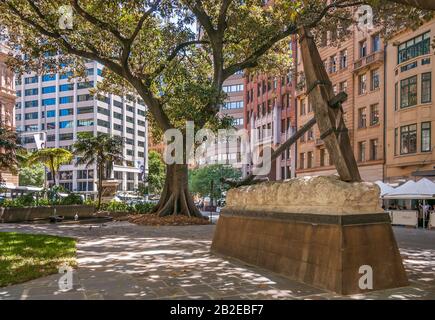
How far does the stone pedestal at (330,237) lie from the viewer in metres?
6.28

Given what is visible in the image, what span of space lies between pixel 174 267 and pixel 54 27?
52.3 ft

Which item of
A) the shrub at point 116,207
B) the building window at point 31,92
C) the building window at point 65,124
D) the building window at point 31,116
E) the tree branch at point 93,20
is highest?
the building window at point 31,92

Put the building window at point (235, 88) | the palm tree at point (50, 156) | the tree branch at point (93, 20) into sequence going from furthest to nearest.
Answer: the building window at point (235, 88), the palm tree at point (50, 156), the tree branch at point (93, 20)

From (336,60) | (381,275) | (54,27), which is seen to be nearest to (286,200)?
(381,275)

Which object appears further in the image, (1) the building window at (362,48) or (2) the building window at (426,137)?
(1) the building window at (362,48)

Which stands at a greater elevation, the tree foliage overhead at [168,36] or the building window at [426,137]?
the tree foliage overhead at [168,36]

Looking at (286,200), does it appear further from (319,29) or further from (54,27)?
(319,29)

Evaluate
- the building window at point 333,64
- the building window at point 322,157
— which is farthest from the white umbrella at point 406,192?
the building window at point 333,64

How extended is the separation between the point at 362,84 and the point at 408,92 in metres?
8.30

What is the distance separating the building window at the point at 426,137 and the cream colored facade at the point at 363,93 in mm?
5697

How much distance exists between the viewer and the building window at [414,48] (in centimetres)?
3172

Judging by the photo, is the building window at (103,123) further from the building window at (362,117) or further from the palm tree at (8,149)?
the palm tree at (8,149)

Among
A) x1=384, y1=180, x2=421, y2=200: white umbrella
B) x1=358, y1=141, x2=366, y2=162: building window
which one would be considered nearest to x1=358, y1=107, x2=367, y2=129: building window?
x1=358, y1=141, x2=366, y2=162: building window

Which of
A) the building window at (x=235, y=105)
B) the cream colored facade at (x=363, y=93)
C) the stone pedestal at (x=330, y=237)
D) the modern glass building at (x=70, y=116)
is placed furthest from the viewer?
the modern glass building at (x=70, y=116)
